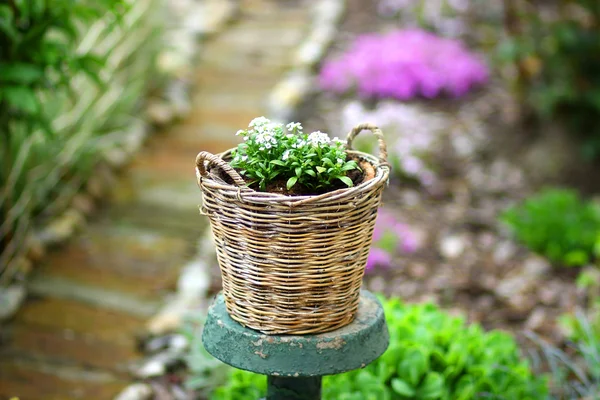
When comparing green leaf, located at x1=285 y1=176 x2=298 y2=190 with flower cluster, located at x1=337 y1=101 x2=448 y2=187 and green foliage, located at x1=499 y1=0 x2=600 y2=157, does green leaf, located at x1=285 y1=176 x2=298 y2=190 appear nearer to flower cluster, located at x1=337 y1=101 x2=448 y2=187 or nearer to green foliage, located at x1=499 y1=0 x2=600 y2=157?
flower cluster, located at x1=337 y1=101 x2=448 y2=187

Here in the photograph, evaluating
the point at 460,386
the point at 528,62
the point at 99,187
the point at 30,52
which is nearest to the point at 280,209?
the point at 460,386

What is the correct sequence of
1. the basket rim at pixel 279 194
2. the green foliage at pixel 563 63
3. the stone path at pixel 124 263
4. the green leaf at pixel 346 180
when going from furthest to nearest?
the green foliage at pixel 563 63 → the stone path at pixel 124 263 → the green leaf at pixel 346 180 → the basket rim at pixel 279 194

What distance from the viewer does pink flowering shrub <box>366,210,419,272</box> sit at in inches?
144

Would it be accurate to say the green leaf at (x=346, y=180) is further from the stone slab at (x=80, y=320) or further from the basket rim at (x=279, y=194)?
the stone slab at (x=80, y=320)

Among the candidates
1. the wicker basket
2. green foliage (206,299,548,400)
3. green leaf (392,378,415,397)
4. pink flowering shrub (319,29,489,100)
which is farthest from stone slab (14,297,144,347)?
pink flowering shrub (319,29,489,100)

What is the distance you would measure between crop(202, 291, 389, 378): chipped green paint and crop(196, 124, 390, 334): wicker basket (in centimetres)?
3

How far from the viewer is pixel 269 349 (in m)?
1.65

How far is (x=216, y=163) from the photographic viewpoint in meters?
1.62

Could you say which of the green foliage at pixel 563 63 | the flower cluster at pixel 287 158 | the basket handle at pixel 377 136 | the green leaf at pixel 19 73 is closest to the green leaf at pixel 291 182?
the flower cluster at pixel 287 158

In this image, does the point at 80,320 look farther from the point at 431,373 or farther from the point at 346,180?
the point at 346,180

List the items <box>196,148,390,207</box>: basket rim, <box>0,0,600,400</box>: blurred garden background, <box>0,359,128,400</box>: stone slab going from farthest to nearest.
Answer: <box>0,359,128,400</box>: stone slab, <box>0,0,600,400</box>: blurred garden background, <box>196,148,390,207</box>: basket rim

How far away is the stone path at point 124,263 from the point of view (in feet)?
9.71

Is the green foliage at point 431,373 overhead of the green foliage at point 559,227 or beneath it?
overhead

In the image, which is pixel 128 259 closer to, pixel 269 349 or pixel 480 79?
pixel 269 349
